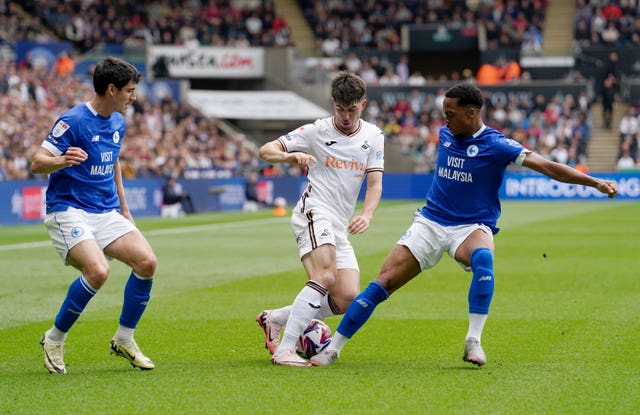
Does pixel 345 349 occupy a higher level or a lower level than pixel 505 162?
lower

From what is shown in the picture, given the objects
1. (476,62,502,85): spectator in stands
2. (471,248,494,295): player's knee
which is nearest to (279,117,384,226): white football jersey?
(471,248,494,295): player's knee

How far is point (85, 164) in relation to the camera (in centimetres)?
856

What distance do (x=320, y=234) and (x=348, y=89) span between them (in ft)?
3.93

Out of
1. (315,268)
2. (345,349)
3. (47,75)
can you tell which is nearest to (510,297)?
(345,349)

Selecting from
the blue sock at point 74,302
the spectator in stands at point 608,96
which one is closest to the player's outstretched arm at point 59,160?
the blue sock at point 74,302

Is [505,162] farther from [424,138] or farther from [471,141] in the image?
[424,138]

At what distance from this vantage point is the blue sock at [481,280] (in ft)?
27.9

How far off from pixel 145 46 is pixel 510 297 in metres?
37.5

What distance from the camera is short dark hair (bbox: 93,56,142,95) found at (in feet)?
27.9

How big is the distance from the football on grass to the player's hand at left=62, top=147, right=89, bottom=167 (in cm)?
239

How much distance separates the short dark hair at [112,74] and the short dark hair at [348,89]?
5.26 ft

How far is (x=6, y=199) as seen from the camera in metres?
28.9

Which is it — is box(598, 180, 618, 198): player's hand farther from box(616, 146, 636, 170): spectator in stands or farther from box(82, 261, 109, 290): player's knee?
box(616, 146, 636, 170): spectator in stands

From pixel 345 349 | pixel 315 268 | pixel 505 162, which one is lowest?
pixel 345 349
